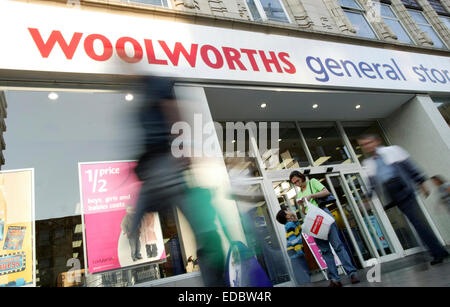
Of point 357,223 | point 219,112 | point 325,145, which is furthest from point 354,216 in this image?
point 219,112

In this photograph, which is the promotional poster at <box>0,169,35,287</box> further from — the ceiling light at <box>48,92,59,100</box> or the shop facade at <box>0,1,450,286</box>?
the ceiling light at <box>48,92,59,100</box>

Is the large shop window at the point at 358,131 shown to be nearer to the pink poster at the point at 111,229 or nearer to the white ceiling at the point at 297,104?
the white ceiling at the point at 297,104

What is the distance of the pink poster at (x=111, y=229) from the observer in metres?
3.49

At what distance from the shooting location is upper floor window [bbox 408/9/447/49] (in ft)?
33.3

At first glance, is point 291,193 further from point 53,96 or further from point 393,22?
point 393,22

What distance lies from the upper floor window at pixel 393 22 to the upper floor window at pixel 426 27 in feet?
3.67

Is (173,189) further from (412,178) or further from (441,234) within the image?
(441,234)

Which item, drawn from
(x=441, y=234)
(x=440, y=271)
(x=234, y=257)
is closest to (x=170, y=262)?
(x=234, y=257)

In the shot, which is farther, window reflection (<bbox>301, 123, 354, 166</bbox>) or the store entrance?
window reflection (<bbox>301, 123, 354, 166</bbox>)

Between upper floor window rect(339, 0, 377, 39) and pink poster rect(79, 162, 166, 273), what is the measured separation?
27.1 ft

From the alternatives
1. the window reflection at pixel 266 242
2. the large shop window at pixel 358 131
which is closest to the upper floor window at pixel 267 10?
the large shop window at pixel 358 131

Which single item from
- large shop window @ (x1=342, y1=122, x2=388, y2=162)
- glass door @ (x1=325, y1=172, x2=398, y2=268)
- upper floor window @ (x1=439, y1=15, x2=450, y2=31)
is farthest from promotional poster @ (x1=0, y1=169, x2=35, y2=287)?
upper floor window @ (x1=439, y1=15, x2=450, y2=31)

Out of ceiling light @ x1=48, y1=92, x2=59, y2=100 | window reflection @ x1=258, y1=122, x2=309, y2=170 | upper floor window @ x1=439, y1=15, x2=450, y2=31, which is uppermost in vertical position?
upper floor window @ x1=439, y1=15, x2=450, y2=31

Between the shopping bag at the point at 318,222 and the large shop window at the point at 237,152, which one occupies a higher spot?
the large shop window at the point at 237,152
